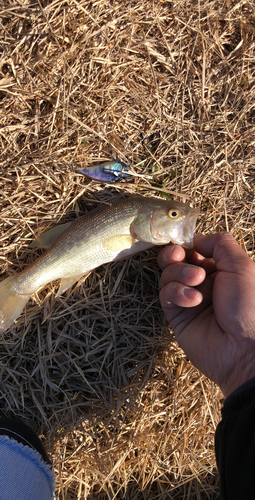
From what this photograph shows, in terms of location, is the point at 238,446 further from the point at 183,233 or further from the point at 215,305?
the point at 183,233

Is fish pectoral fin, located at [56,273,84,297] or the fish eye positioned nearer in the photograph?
the fish eye

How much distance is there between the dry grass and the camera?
3.77 m

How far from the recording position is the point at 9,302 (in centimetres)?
365

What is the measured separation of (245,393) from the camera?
2.47 meters

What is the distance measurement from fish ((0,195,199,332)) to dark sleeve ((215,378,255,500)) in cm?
156

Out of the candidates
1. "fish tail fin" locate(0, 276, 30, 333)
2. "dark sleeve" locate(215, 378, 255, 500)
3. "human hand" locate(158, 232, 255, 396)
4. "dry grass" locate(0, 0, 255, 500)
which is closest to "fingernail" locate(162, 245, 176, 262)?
"human hand" locate(158, 232, 255, 396)

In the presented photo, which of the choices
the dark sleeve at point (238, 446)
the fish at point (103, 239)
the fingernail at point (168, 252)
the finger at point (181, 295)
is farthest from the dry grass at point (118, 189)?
the dark sleeve at point (238, 446)

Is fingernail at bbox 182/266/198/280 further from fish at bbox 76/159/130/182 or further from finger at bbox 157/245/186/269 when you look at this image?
fish at bbox 76/159/130/182

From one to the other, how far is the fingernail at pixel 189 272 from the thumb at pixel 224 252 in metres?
0.32

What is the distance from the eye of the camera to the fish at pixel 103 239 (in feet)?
11.1

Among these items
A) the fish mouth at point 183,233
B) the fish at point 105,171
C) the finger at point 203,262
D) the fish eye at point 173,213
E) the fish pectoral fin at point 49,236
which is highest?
the fish at point 105,171

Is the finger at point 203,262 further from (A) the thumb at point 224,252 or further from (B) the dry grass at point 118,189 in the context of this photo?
(B) the dry grass at point 118,189

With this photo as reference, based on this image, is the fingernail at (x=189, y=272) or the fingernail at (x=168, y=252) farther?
the fingernail at (x=168, y=252)

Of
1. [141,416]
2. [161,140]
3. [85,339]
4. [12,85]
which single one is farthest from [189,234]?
[12,85]
